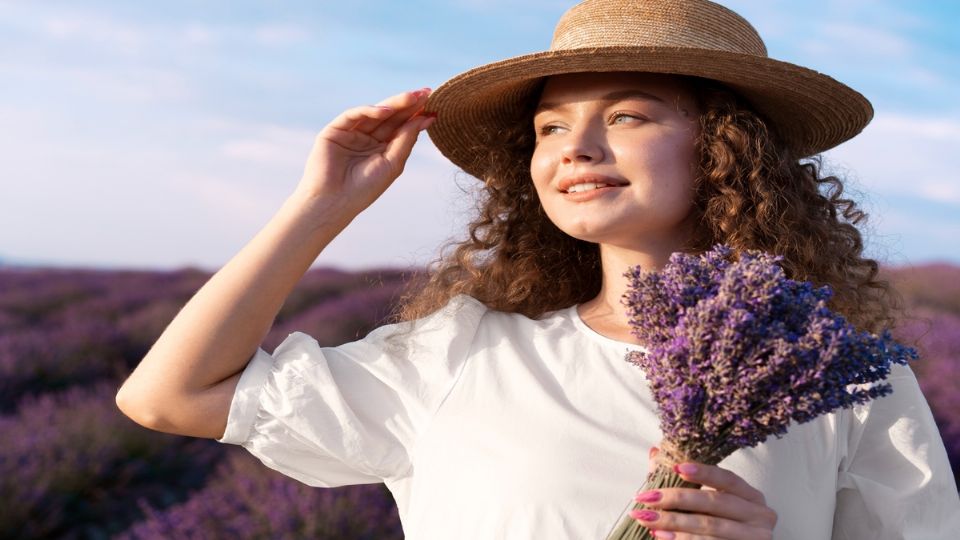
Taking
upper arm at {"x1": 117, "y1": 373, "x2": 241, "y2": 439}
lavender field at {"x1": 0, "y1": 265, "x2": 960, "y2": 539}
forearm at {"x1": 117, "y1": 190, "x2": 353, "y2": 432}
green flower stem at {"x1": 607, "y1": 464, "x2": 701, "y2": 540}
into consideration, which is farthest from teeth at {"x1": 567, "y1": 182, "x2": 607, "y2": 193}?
lavender field at {"x1": 0, "y1": 265, "x2": 960, "y2": 539}

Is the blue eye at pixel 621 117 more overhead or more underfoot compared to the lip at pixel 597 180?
more overhead

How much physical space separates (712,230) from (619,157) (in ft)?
1.15

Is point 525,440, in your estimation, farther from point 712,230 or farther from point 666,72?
→ point 666,72

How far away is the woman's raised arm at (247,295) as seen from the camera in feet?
6.71

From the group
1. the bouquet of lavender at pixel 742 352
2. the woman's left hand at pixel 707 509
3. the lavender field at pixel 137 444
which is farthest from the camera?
the lavender field at pixel 137 444

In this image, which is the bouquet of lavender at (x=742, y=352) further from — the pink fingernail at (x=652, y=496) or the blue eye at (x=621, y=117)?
the blue eye at (x=621, y=117)

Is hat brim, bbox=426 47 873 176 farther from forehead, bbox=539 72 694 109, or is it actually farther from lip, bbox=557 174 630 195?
lip, bbox=557 174 630 195

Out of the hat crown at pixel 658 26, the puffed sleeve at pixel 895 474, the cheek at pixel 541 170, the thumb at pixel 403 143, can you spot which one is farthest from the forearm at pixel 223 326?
the puffed sleeve at pixel 895 474

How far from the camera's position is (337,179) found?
2.21 metres

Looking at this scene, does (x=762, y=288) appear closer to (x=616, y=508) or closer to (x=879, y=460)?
(x=616, y=508)

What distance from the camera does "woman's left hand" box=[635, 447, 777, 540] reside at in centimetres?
148

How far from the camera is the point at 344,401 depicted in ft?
6.66

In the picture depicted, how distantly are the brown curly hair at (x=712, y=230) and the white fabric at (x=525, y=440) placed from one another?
9.4 inches

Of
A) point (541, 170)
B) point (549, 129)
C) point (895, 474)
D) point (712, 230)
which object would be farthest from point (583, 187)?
point (895, 474)
